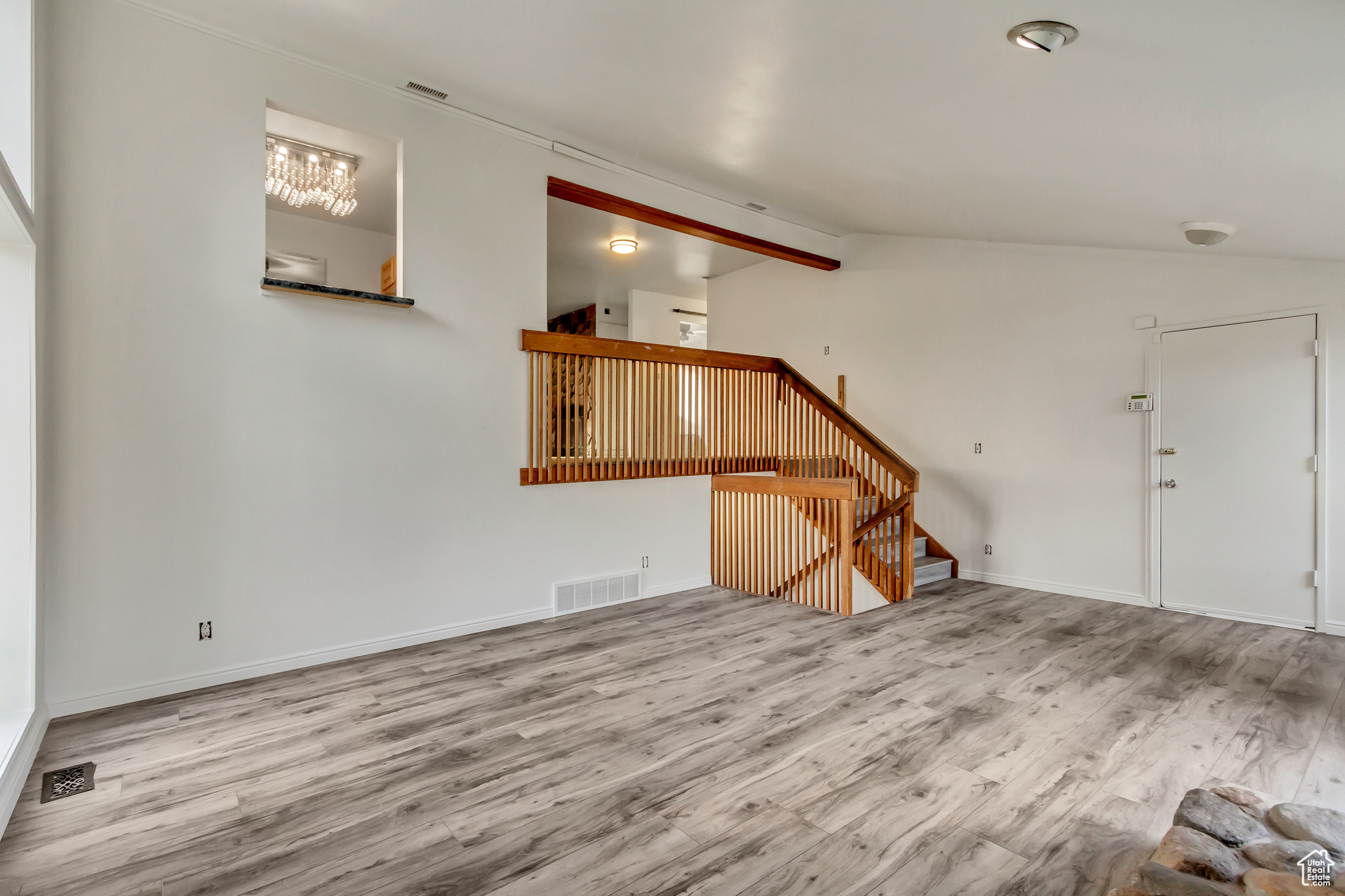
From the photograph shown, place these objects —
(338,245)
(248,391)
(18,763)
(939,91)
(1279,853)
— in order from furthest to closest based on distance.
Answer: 1. (338,245)
2. (248,391)
3. (939,91)
4. (18,763)
5. (1279,853)

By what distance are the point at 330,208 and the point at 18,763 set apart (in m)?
4.37

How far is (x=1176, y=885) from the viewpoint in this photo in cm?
179

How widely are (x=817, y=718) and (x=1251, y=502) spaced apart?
398 cm

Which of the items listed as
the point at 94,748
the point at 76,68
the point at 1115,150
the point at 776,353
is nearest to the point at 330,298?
the point at 76,68

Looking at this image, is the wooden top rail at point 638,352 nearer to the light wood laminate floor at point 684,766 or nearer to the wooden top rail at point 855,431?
the wooden top rail at point 855,431

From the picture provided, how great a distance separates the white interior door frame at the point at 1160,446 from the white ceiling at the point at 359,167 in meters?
5.85

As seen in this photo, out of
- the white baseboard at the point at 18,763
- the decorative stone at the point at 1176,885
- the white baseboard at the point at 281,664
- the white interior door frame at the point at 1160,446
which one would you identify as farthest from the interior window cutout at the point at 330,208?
the white interior door frame at the point at 1160,446

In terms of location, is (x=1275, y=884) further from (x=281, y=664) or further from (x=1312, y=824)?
(x=281, y=664)

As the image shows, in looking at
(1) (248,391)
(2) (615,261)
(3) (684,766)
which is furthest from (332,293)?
(2) (615,261)

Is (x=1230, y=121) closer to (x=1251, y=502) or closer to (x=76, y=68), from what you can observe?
(x=1251, y=502)

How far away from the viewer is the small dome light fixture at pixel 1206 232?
3990 mm

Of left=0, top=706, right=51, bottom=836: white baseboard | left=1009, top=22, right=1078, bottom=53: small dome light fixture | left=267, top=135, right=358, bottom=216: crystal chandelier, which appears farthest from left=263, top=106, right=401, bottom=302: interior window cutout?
left=1009, top=22, right=1078, bottom=53: small dome light fixture

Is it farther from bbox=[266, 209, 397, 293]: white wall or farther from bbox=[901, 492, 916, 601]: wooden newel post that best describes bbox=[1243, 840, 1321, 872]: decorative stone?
bbox=[266, 209, 397, 293]: white wall

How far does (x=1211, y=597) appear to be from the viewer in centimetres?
502
